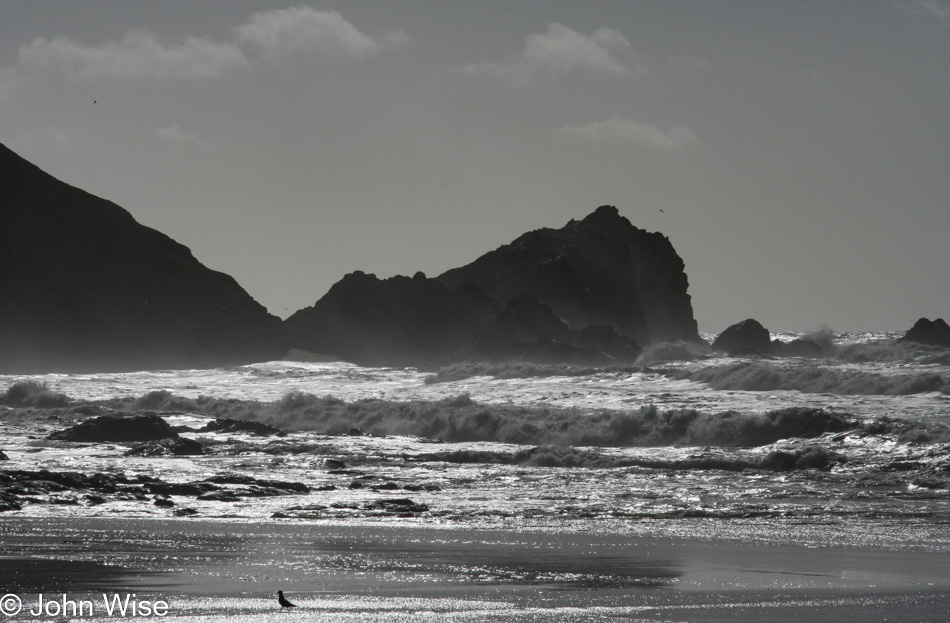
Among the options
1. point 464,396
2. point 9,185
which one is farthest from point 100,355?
point 464,396

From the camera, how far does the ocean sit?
9281 mm

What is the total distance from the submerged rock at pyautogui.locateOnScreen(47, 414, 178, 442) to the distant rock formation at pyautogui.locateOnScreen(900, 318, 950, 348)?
47.4m

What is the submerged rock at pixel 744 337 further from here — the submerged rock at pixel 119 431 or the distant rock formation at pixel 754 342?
the submerged rock at pixel 119 431

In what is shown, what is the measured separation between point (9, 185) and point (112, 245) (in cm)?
1026

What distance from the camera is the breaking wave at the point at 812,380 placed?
3098cm

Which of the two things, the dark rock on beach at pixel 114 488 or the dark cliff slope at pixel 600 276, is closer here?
the dark rock on beach at pixel 114 488

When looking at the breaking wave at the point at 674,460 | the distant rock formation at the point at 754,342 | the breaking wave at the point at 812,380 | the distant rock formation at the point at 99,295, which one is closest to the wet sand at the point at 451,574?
the breaking wave at the point at 674,460

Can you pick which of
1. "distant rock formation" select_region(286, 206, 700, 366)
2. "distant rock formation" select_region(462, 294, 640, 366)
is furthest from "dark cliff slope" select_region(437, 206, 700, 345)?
"distant rock formation" select_region(462, 294, 640, 366)

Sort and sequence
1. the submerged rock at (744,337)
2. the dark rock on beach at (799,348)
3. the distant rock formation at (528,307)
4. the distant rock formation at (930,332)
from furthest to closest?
the distant rock formation at (528,307)
the submerged rock at (744,337)
the dark rock on beach at (799,348)
the distant rock formation at (930,332)

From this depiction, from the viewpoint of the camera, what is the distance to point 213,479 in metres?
18.1

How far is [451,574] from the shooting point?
9875mm

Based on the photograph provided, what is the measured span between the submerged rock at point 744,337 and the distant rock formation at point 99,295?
123ft

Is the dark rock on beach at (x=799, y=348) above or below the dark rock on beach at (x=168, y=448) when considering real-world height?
above

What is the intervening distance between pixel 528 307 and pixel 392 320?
18.7 meters
